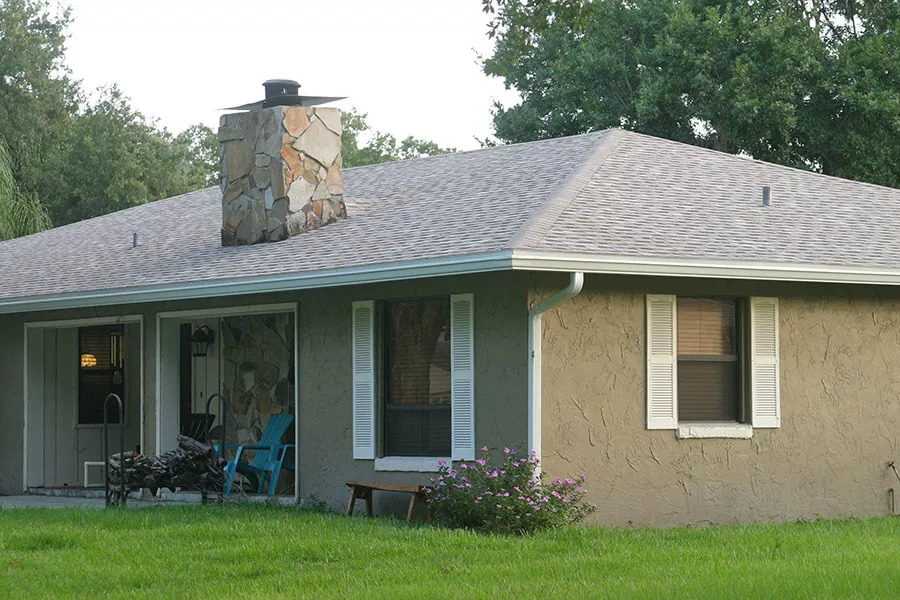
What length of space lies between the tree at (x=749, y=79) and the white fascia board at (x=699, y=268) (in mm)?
11371

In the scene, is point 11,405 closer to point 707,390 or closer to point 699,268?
point 707,390

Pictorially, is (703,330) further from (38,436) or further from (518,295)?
(38,436)

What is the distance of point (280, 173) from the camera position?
15.1 meters

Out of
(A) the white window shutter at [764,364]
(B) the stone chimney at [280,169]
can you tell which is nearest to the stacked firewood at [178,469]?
(B) the stone chimney at [280,169]

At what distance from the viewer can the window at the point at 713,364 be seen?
1253 centimetres

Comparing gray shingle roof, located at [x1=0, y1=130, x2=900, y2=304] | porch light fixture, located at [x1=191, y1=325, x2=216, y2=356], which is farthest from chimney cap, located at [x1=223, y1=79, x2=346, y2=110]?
porch light fixture, located at [x1=191, y1=325, x2=216, y2=356]

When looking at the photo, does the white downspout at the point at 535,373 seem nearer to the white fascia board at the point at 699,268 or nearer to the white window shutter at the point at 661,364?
the white fascia board at the point at 699,268

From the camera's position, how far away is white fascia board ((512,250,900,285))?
11125mm

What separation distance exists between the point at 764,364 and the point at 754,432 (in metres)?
0.67

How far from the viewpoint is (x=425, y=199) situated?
15031 millimetres

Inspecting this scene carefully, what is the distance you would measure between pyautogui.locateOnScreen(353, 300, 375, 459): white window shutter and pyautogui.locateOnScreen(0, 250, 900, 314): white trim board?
602mm

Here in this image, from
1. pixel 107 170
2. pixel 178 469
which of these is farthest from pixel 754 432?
pixel 107 170

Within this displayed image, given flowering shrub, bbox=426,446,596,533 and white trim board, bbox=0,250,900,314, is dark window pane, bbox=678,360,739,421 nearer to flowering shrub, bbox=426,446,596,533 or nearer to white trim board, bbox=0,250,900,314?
white trim board, bbox=0,250,900,314

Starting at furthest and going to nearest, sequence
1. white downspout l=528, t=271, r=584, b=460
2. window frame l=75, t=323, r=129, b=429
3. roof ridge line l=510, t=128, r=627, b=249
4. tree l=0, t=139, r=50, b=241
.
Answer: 1. tree l=0, t=139, r=50, b=241
2. window frame l=75, t=323, r=129, b=429
3. white downspout l=528, t=271, r=584, b=460
4. roof ridge line l=510, t=128, r=627, b=249
